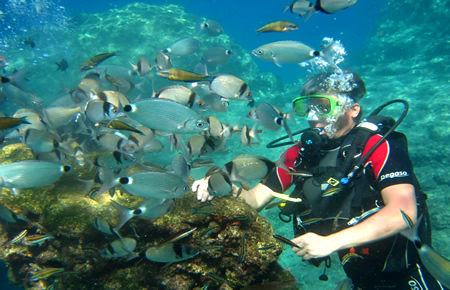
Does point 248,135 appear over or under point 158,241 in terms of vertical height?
over

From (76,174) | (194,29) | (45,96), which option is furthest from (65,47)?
(76,174)

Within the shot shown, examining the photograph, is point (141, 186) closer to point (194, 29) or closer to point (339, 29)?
point (194, 29)

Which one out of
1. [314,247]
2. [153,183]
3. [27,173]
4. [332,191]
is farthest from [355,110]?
[27,173]

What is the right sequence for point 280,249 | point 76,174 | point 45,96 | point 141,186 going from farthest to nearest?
point 45,96 → point 76,174 → point 280,249 → point 141,186

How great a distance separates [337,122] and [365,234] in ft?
5.66

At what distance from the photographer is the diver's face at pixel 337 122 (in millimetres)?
3371

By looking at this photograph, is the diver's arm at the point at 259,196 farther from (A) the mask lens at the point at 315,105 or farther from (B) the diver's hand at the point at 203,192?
(A) the mask lens at the point at 315,105

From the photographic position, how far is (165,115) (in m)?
2.26

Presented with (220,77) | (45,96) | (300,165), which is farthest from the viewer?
(45,96)

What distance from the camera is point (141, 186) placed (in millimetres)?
2189

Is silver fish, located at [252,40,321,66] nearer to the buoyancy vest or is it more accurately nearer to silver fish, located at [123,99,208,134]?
the buoyancy vest

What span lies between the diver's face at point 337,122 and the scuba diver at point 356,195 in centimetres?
1

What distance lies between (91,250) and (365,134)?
3982 millimetres

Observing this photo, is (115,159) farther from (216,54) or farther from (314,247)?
(216,54)
